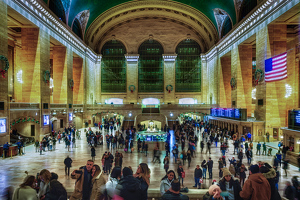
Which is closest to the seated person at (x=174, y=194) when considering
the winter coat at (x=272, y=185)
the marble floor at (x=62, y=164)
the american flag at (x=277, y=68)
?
the winter coat at (x=272, y=185)

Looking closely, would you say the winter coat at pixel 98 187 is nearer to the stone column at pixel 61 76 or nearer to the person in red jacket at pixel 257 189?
the person in red jacket at pixel 257 189

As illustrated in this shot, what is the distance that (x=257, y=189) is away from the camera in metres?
3.84

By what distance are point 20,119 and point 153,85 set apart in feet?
94.5

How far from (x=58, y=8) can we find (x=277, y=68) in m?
23.7

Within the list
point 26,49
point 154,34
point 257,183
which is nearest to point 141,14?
point 154,34

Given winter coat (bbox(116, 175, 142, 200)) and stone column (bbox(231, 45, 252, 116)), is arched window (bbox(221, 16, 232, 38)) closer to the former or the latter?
stone column (bbox(231, 45, 252, 116))

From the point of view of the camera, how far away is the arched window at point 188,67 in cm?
4338

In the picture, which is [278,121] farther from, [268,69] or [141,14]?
[141,14]

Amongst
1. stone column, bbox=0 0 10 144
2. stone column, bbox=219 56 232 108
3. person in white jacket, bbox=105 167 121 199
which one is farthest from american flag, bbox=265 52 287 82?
stone column, bbox=0 0 10 144

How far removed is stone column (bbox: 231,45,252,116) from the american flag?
10.3 meters

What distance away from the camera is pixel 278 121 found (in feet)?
66.7

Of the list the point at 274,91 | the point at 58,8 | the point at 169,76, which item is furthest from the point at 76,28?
the point at 274,91

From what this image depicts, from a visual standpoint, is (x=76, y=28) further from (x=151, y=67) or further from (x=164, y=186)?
(x=164, y=186)

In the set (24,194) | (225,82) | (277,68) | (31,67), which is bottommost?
(24,194)
